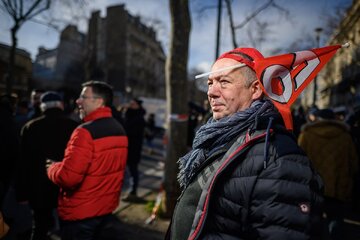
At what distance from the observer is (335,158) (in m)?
3.89

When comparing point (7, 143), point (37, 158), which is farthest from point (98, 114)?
point (7, 143)

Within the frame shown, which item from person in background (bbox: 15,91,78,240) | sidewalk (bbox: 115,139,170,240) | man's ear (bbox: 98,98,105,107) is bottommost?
sidewalk (bbox: 115,139,170,240)

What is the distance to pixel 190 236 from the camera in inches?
52.2

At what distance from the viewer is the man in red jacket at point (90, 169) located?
96.0 inches

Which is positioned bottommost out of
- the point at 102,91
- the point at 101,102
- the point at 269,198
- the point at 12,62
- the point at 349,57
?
the point at 269,198

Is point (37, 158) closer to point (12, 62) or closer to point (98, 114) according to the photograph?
point (98, 114)

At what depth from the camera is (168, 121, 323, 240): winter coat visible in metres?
1.12

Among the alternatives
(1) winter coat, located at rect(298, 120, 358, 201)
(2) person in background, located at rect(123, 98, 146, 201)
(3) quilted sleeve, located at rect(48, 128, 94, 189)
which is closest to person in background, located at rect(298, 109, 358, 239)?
(1) winter coat, located at rect(298, 120, 358, 201)

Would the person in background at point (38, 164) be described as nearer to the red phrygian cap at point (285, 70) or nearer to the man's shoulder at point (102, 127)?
the man's shoulder at point (102, 127)

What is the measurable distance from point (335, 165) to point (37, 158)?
3850 mm

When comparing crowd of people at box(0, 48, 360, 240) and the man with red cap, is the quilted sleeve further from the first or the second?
the man with red cap

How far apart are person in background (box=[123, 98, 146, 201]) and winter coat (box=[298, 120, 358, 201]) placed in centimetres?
343

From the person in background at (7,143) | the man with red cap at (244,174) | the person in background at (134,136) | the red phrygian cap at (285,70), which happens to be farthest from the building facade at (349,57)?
the person in background at (7,143)

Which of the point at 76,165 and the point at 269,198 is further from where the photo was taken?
the point at 76,165
